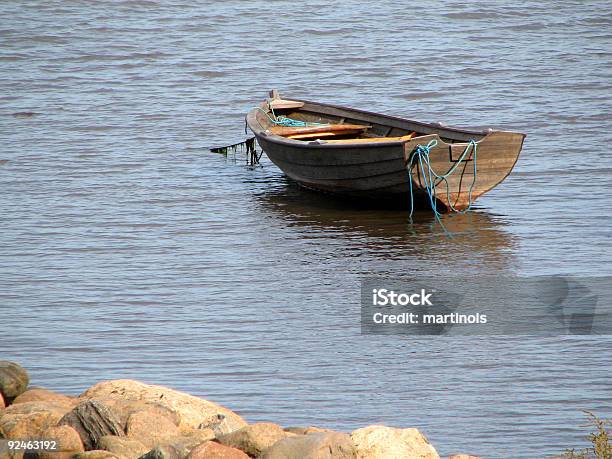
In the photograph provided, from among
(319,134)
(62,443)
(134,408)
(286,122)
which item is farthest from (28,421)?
(286,122)

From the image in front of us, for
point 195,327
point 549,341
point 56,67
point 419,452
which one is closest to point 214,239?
point 195,327

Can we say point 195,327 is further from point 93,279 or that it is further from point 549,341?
point 549,341

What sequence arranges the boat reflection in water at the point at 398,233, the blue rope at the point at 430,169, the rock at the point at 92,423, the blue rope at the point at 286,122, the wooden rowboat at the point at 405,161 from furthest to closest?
the blue rope at the point at 286,122, the wooden rowboat at the point at 405,161, the blue rope at the point at 430,169, the boat reflection in water at the point at 398,233, the rock at the point at 92,423

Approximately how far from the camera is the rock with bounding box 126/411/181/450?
5.85 meters

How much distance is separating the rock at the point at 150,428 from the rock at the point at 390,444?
103cm

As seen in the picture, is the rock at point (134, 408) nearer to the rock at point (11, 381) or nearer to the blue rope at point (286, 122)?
the rock at point (11, 381)

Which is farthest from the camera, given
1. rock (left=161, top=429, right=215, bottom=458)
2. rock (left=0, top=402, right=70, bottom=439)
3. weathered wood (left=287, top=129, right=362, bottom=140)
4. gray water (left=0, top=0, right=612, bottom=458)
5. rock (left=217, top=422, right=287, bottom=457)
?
weathered wood (left=287, top=129, right=362, bottom=140)

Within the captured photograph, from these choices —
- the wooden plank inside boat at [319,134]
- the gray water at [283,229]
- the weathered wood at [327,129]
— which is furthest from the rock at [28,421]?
the weathered wood at [327,129]

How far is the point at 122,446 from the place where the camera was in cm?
563

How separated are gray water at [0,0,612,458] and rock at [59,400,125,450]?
1289 millimetres

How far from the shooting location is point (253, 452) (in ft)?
18.5

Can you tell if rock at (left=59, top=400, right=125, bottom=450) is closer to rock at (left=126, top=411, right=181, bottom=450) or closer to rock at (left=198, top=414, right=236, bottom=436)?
rock at (left=126, top=411, right=181, bottom=450)

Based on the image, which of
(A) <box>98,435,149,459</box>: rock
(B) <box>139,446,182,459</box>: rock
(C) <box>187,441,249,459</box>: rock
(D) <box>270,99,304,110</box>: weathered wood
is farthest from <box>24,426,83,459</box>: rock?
(D) <box>270,99,304,110</box>: weathered wood

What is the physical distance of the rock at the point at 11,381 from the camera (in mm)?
6645
